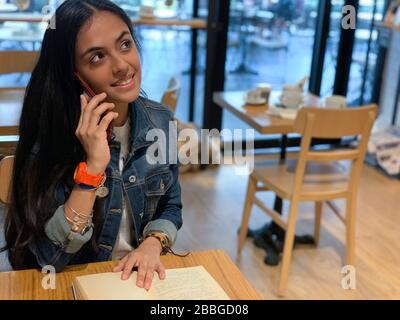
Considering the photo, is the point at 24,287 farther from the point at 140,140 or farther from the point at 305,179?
the point at 305,179

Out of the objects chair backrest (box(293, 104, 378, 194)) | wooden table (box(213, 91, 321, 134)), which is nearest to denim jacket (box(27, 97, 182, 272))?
chair backrest (box(293, 104, 378, 194))

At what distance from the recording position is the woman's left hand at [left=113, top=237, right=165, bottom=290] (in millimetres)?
1015

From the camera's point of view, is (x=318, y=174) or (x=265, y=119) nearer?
(x=265, y=119)

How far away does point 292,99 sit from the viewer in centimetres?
258

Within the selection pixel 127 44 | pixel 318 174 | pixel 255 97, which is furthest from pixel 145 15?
pixel 127 44

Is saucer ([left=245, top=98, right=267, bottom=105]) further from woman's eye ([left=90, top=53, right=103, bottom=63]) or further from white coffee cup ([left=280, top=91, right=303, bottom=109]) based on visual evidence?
woman's eye ([left=90, top=53, right=103, bottom=63])

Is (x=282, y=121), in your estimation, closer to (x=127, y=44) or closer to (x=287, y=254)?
(x=287, y=254)

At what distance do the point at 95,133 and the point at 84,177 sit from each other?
9 cm

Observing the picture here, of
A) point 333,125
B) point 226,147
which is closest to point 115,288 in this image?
point 333,125

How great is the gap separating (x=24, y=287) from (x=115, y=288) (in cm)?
18
